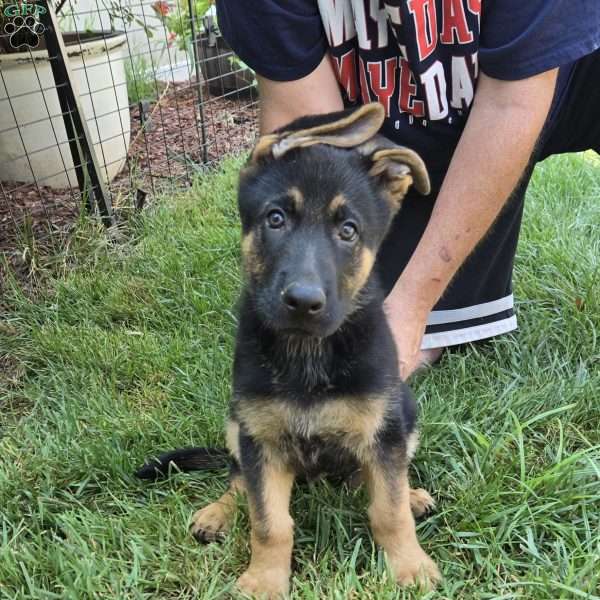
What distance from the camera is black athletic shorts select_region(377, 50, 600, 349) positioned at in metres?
3.38

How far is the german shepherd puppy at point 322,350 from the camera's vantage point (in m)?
2.07

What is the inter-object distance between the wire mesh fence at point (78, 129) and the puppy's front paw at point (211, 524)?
2.60 meters

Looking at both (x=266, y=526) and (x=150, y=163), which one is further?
(x=150, y=163)

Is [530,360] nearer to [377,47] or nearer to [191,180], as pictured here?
[377,47]

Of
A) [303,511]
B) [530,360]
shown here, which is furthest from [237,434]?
[530,360]

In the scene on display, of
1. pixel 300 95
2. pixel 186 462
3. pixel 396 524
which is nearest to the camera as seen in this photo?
pixel 396 524

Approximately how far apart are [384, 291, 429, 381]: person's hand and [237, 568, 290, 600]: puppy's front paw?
928 millimetres

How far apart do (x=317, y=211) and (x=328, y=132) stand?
25cm

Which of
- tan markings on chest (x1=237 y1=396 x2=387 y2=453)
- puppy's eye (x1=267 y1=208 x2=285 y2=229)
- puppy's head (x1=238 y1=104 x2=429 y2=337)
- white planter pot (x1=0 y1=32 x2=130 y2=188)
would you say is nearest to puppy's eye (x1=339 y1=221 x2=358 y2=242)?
puppy's head (x1=238 y1=104 x2=429 y2=337)

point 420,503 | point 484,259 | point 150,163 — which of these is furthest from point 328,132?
point 150,163

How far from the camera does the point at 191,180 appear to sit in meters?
5.57

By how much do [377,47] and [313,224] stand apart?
1.39 m

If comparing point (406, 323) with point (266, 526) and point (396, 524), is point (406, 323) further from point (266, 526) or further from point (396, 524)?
point (266, 526)

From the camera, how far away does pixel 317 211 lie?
206 cm
